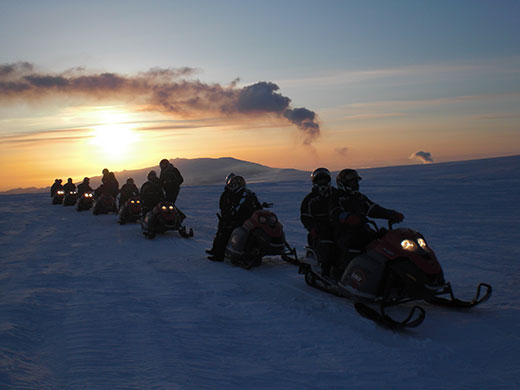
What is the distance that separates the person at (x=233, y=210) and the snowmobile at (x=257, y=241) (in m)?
0.44

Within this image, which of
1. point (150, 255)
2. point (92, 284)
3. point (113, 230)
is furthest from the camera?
point (113, 230)

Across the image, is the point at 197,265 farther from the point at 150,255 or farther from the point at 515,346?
the point at 515,346

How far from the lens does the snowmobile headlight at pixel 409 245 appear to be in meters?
5.52

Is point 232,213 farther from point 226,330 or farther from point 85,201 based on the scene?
point 85,201

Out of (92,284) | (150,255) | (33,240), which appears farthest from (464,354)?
(33,240)

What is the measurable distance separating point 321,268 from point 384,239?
1.45 meters

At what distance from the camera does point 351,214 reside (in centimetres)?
615

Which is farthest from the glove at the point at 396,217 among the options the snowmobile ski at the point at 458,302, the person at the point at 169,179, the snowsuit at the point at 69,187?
the snowsuit at the point at 69,187

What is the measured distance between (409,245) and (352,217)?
34.3 inches

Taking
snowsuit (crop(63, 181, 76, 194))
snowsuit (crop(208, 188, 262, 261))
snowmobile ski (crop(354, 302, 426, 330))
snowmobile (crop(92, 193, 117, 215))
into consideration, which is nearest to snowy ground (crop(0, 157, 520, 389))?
snowmobile ski (crop(354, 302, 426, 330))

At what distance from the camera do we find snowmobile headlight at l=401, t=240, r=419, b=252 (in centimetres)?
552

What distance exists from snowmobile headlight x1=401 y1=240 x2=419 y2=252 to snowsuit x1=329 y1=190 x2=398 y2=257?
0.62 metres

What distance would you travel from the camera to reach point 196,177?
131750mm

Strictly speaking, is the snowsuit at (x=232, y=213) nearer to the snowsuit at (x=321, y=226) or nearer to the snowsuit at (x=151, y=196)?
the snowsuit at (x=321, y=226)
